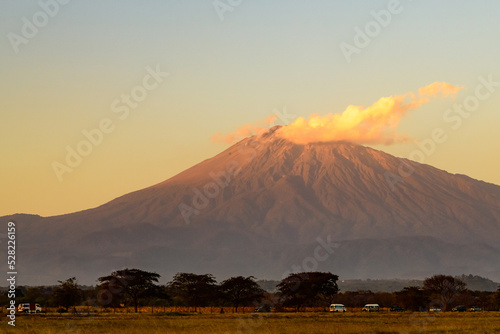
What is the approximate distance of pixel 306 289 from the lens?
388ft

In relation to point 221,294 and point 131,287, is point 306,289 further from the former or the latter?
point 131,287

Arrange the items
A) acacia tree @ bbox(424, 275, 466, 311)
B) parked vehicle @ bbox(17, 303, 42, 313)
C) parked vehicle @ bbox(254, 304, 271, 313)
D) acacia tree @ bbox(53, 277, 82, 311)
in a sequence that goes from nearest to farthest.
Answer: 1. parked vehicle @ bbox(17, 303, 42, 313)
2. parked vehicle @ bbox(254, 304, 271, 313)
3. acacia tree @ bbox(53, 277, 82, 311)
4. acacia tree @ bbox(424, 275, 466, 311)

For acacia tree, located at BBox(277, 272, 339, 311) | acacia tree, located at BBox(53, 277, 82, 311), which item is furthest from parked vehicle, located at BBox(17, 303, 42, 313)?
acacia tree, located at BBox(277, 272, 339, 311)

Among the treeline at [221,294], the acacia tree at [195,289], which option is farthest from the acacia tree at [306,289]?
the acacia tree at [195,289]

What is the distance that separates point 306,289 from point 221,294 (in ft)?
40.0

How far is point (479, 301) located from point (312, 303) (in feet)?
101

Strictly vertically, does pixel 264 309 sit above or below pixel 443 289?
below

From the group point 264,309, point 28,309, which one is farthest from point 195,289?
point 28,309

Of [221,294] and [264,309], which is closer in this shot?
[264,309]

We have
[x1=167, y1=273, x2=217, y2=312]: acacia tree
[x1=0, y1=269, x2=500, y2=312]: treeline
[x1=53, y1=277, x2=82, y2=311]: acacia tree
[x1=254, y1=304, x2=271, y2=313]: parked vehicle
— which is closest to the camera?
[x1=254, y1=304, x2=271, y2=313]: parked vehicle

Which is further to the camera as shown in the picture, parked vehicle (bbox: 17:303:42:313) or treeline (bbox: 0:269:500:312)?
treeline (bbox: 0:269:500:312)

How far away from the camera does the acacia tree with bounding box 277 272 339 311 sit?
11694cm

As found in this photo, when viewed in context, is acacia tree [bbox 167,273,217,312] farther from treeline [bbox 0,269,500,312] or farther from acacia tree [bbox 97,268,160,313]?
acacia tree [bbox 97,268,160,313]

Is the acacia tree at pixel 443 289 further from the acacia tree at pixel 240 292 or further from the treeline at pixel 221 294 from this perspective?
the acacia tree at pixel 240 292
